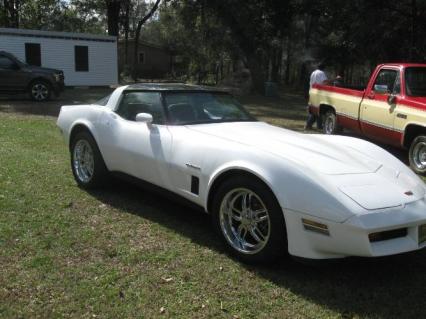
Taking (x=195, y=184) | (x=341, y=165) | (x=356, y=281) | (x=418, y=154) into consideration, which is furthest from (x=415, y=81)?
(x=356, y=281)

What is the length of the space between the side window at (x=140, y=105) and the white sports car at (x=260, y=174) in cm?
1

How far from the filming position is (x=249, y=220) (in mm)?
4129

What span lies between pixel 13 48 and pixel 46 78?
760cm

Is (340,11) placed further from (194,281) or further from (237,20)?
(194,281)

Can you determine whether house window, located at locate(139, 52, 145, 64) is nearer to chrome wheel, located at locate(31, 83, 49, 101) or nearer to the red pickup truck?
chrome wheel, located at locate(31, 83, 49, 101)

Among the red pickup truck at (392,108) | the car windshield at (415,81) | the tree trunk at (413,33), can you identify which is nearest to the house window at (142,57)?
the tree trunk at (413,33)

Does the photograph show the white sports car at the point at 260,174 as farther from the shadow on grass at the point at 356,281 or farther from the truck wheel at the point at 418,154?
the truck wheel at the point at 418,154

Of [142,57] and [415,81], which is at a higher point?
[142,57]

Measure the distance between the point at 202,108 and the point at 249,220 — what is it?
1.71 metres

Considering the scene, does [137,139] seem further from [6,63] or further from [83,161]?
[6,63]

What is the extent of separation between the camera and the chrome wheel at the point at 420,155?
8143 mm

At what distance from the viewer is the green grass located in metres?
3.48

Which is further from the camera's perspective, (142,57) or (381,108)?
(142,57)

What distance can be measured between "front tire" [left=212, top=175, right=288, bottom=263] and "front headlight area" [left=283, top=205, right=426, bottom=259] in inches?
5.3
